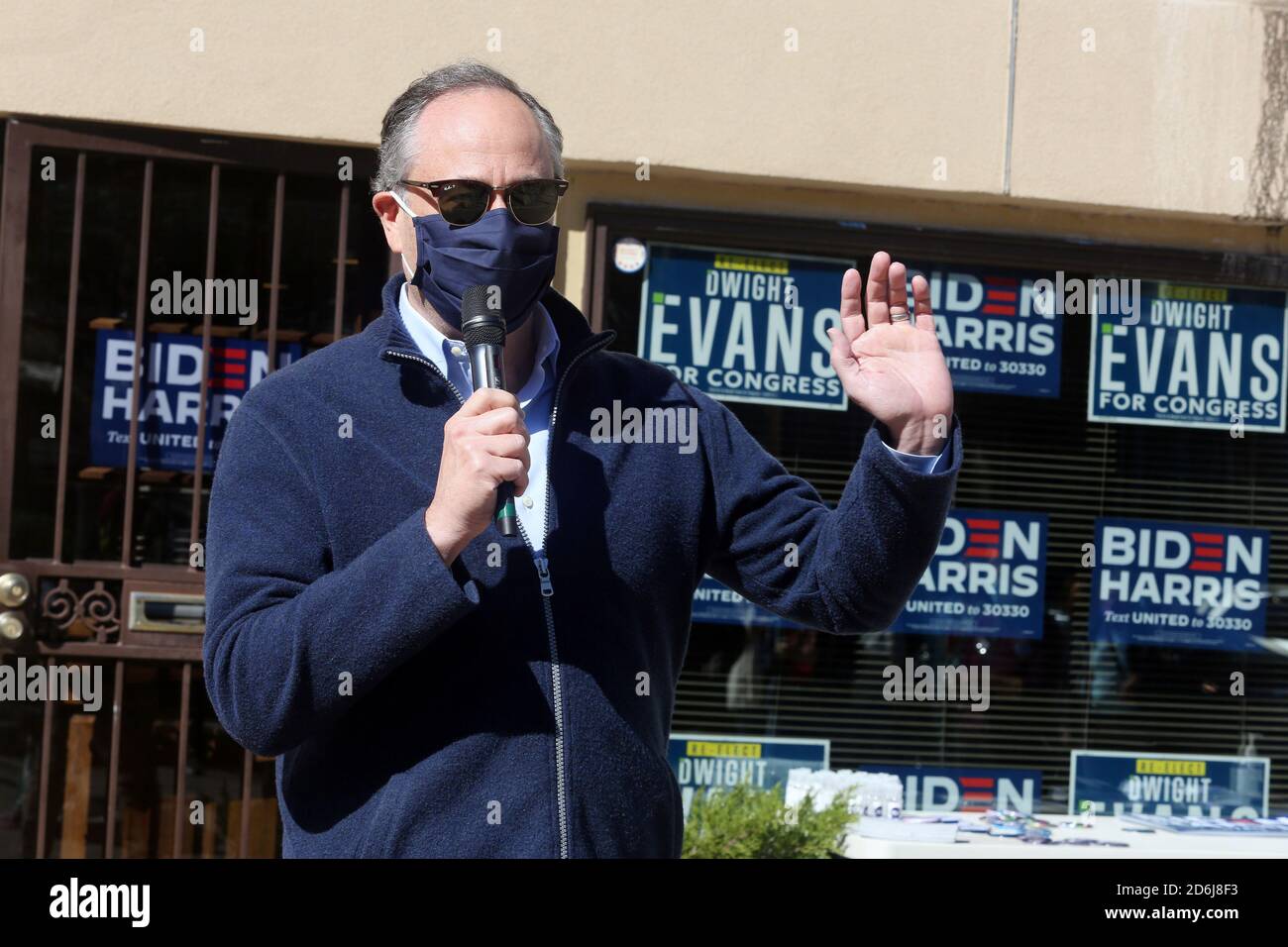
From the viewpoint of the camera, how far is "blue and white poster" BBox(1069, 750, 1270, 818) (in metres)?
5.12

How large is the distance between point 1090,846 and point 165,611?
2.98 meters

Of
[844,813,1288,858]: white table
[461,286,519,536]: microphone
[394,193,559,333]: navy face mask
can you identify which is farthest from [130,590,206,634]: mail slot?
[461,286,519,536]: microphone

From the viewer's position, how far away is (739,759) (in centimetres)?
496

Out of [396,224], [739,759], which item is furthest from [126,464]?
[396,224]

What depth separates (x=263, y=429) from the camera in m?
1.90

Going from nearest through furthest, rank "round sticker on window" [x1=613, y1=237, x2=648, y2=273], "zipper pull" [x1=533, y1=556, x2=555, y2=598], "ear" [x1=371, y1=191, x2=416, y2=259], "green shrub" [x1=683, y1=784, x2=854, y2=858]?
1. "zipper pull" [x1=533, y1=556, x2=555, y2=598]
2. "ear" [x1=371, y1=191, x2=416, y2=259]
3. "green shrub" [x1=683, y1=784, x2=854, y2=858]
4. "round sticker on window" [x1=613, y1=237, x2=648, y2=273]

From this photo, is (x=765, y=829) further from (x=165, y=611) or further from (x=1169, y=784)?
(x=165, y=611)

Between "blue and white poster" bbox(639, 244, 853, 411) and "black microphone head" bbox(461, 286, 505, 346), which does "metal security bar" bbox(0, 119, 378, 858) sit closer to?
"blue and white poster" bbox(639, 244, 853, 411)

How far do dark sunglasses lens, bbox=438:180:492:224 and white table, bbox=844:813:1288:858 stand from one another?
2838 millimetres

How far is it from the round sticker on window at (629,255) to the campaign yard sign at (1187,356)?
1661 mm

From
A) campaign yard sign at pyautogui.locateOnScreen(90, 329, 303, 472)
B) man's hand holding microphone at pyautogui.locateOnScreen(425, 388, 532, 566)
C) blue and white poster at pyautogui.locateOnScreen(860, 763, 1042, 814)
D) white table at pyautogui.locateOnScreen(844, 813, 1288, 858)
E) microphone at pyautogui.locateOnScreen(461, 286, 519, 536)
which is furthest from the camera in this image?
blue and white poster at pyautogui.locateOnScreen(860, 763, 1042, 814)

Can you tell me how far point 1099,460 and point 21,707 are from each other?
12.3 ft
